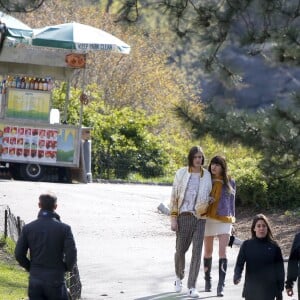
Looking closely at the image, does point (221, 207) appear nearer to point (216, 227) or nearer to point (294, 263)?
point (216, 227)

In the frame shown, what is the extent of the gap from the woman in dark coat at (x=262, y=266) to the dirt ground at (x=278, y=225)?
5.61 m

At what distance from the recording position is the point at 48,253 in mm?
8266

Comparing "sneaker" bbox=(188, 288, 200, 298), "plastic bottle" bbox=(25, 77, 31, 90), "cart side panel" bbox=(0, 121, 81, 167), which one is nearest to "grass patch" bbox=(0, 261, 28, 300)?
"sneaker" bbox=(188, 288, 200, 298)

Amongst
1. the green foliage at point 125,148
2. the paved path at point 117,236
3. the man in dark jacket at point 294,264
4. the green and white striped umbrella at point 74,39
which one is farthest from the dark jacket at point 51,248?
the green foliage at point 125,148

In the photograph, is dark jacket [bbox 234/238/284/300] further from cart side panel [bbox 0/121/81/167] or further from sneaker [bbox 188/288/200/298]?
cart side panel [bbox 0/121/81/167]

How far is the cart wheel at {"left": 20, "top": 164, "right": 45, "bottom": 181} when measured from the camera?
24.3 meters

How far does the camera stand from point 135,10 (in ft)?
36.9

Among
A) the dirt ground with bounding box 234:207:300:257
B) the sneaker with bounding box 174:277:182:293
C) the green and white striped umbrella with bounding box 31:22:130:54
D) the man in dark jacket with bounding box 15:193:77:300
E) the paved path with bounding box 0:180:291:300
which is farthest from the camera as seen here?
the green and white striped umbrella with bounding box 31:22:130:54

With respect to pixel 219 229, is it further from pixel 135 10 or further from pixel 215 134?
→ pixel 135 10

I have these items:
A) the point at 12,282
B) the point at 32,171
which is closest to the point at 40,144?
the point at 32,171

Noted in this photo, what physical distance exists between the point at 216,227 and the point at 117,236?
4488mm

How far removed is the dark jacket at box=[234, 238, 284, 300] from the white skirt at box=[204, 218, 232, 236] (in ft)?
8.28

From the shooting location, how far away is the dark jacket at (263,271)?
9.25 metres

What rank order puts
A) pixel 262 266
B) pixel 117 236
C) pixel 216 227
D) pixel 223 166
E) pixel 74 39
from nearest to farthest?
pixel 262 266, pixel 223 166, pixel 216 227, pixel 117 236, pixel 74 39
